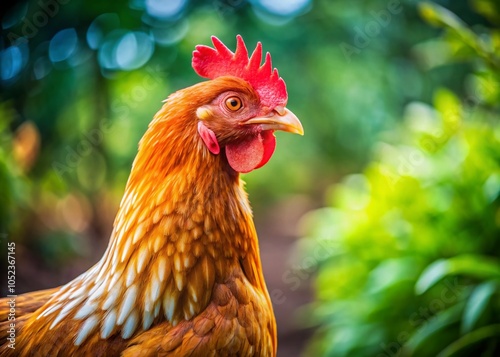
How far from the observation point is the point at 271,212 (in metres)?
7.26

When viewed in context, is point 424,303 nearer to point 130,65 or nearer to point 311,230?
point 311,230

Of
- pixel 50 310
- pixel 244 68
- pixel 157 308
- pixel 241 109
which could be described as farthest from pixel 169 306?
pixel 244 68

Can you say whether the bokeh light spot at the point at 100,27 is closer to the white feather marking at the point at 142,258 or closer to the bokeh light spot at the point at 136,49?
the bokeh light spot at the point at 136,49

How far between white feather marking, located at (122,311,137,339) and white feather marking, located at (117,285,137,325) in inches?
0.6

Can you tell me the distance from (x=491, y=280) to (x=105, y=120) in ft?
9.80

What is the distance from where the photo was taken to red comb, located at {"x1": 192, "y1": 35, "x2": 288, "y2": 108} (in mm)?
1482

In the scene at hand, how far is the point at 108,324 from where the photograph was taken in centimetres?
A: 137

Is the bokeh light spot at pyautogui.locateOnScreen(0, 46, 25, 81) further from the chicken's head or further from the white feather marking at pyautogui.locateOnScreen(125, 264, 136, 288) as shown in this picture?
the white feather marking at pyautogui.locateOnScreen(125, 264, 136, 288)

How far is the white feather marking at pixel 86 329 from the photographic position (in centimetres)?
136

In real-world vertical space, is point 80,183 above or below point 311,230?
above

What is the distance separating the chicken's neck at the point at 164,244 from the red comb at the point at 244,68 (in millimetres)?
232

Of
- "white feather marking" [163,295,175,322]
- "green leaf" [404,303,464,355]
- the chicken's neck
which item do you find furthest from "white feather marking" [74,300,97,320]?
"green leaf" [404,303,464,355]

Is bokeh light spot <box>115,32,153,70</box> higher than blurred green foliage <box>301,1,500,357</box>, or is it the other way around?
bokeh light spot <box>115,32,153,70</box>

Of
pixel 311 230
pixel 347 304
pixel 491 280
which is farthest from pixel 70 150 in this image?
pixel 491 280
